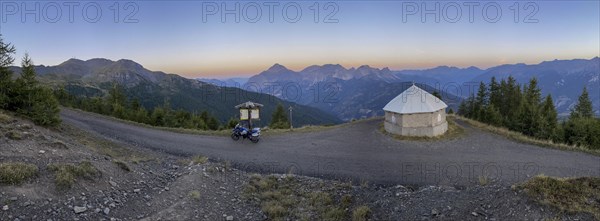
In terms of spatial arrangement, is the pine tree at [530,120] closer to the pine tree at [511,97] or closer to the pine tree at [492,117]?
the pine tree at [492,117]

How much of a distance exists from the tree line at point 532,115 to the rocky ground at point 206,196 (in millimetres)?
31065

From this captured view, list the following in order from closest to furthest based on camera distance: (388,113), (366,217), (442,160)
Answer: (366,217), (442,160), (388,113)

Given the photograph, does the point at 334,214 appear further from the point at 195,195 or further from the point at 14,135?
the point at 14,135

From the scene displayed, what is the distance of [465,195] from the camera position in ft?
33.8

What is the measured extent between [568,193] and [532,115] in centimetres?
4123

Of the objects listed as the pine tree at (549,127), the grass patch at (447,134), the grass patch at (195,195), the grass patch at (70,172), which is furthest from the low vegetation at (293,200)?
the pine tree at (549,127)

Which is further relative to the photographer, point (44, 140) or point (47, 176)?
point (44, 140)

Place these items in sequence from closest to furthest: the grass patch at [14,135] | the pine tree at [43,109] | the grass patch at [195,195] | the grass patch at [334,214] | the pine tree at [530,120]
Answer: the grass patch at [334,214] → the grass patch at [195,195] → the grass patch at [14,135] → the pine tree at [43,109] → the pine tree at [530,120]

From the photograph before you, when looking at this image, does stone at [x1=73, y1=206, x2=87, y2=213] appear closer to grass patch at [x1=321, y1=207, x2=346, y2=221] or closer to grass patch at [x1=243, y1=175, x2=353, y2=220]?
grass patch at [x1=243, y1=175, x2=353, y2=220]

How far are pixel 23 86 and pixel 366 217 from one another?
2161 centimetres

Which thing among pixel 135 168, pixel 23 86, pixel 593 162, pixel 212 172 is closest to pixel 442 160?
pixel 593 162

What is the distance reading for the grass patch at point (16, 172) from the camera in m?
8.97

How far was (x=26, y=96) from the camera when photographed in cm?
1956

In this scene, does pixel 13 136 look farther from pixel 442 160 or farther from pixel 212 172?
pixel 442 160
